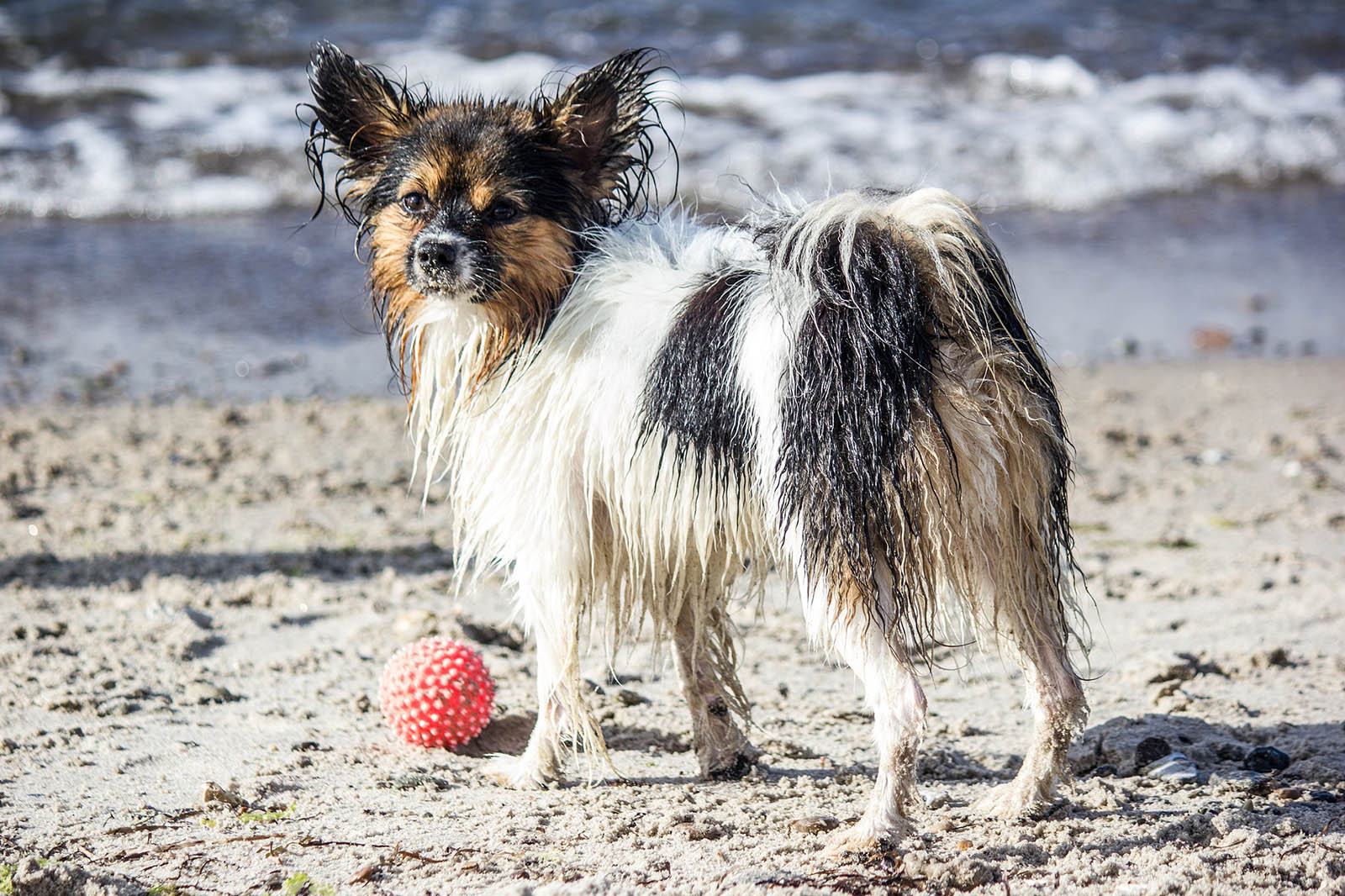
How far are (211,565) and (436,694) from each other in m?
1.82

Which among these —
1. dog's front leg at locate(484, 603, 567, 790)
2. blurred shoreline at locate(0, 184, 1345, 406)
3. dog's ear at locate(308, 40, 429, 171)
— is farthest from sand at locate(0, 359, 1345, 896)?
dog's ear at locate(308, 40, 429, 171)

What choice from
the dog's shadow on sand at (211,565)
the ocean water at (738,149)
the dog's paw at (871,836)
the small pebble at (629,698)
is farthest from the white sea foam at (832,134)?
the dog's paw at (871,836)

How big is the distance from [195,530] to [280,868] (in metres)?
2.74

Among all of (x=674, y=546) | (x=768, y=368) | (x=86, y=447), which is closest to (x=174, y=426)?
(x=86, y=447)

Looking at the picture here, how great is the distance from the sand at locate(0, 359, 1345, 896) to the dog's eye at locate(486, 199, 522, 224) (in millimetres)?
1577

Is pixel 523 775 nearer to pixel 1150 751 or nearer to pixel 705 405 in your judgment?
pixel 705 405

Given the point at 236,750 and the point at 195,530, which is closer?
the point at 236,750

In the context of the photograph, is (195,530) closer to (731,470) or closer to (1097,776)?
(731,470)

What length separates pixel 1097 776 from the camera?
3580 millimetres

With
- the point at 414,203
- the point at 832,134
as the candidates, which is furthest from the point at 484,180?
the point at 832,134

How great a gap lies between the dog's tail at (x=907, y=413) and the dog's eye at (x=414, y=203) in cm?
101

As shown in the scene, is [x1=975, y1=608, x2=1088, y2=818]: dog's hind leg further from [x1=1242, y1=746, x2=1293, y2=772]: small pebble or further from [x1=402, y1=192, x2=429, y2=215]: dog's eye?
[x1=402, y1=192, x2=429, y2=215]: dog's eye

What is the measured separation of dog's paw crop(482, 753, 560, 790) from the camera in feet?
11.7

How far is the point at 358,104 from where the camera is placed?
3576mm
